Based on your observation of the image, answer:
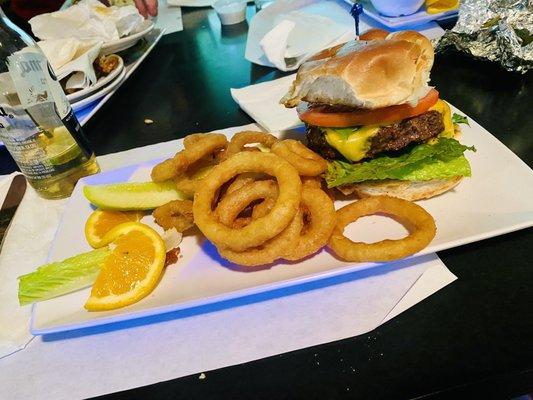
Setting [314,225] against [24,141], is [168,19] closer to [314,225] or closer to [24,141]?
[24,141]

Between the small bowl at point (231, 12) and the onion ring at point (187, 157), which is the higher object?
the onion ring at point (187, 157)

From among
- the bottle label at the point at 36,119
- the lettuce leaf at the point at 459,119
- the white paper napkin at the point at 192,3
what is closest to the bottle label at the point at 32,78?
the bottle label at the point at 36,119

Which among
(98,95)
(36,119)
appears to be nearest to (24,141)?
(36,119)

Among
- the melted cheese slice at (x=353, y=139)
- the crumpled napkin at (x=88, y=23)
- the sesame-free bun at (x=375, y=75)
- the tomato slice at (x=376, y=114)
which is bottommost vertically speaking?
the crumpled napkin at (x=88, y=23)

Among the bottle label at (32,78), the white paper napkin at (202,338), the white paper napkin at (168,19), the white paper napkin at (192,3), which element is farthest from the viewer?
the white paper napkin at (192,3)

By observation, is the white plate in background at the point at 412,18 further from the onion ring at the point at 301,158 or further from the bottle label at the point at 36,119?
the bottle label at the point at 36,119

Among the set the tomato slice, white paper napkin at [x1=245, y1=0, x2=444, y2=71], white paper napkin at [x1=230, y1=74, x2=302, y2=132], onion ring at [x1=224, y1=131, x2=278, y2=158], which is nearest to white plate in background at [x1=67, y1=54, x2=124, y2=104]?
white paper napkin at [x1=230, y1=74, x2=302, y2=132]
